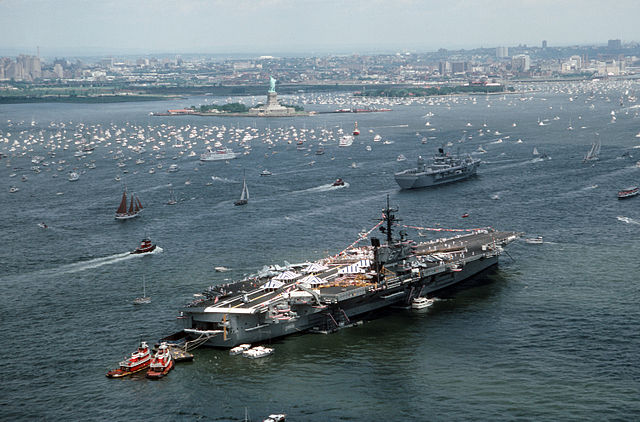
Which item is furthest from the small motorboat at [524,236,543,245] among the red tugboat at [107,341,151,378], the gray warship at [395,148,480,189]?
the red tugboat at [107,341,151,378]

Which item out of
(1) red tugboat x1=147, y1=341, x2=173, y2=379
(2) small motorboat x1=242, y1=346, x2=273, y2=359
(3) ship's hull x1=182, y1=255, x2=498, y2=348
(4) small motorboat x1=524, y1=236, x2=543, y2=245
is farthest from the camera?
(4) small motorboat x1=524, y1=236, x2=543, y2=245

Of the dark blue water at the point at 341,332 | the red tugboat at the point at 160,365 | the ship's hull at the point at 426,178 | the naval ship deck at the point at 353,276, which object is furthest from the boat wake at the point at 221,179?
the red tugboat at the point at 160,365

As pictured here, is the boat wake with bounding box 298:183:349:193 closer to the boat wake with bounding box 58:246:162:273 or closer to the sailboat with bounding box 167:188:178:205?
the sailboat with bounding box 167:188:178:205

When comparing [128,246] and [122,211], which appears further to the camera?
[122,211]

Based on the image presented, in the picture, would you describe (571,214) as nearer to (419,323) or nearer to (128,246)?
(419,323)

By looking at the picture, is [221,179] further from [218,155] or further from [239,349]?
[239,349]

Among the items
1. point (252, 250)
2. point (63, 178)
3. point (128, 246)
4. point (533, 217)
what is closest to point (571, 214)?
point (533, 217)
